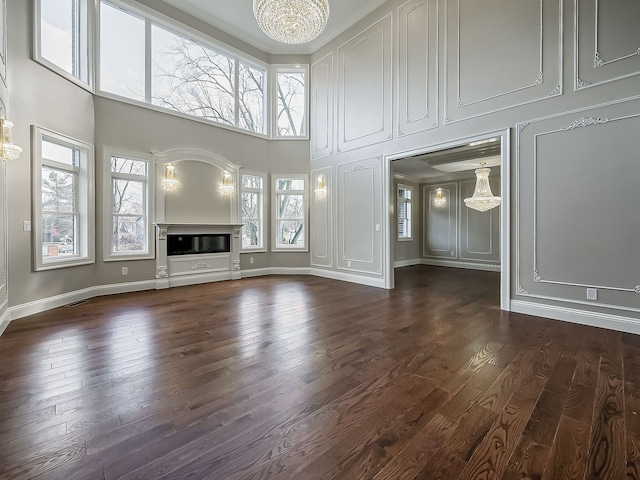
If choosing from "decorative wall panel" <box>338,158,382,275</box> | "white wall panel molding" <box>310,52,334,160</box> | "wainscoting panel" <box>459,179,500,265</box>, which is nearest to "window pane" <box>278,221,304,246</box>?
"decorative wall panel" <box>338,158,382,275</box>

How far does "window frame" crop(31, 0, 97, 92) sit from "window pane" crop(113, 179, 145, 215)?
1.52 m

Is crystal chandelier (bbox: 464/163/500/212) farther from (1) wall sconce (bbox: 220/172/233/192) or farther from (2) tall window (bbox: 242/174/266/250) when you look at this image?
(1) wall sconce (bbox: 220/172/233/192)

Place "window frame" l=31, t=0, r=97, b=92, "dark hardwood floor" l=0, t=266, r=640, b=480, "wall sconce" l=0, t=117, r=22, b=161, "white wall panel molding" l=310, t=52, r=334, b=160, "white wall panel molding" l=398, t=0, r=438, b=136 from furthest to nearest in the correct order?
"white wall panel molding" l=310, t=52, r=334, b=160, "white wall panel molding" l=398, t=0, r=438, b=136, "window frame" l=31, t=0, r=97, b=92, "wall sconce" l=0, t=117, r=22, b=161, "dark hardwood floor" l=0, t=266, r=640, b=480

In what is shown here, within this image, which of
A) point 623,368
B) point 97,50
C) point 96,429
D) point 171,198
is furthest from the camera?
point 171,198

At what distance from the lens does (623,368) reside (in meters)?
2.36

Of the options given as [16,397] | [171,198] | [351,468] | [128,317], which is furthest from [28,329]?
[351,468]

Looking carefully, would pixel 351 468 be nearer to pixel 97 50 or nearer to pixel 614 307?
pixel 614 307

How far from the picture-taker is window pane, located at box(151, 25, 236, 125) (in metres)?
5.66

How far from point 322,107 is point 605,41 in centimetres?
471

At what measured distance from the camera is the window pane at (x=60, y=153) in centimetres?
409

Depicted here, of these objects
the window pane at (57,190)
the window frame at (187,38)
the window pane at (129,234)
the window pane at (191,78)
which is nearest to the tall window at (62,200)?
the window pane at (57,190)

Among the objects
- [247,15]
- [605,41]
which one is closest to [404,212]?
[605,41]

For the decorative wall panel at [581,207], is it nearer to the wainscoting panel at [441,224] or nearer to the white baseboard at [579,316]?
the white baseboard at [579,316]

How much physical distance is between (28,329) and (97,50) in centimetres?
435
